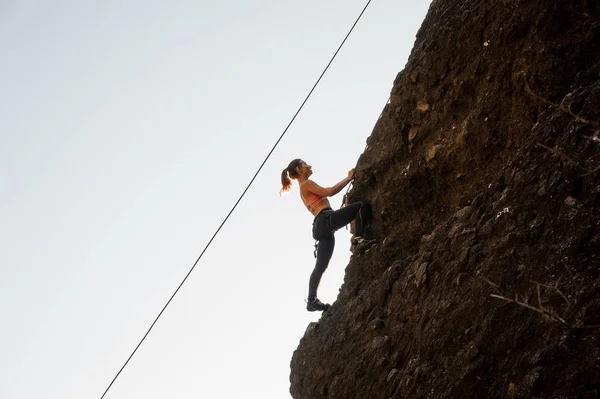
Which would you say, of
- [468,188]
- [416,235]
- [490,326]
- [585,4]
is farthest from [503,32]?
[490,326]

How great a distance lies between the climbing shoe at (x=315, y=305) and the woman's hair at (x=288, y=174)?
1748 mm

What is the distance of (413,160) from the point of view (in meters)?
8.52

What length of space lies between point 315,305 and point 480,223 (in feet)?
12.6

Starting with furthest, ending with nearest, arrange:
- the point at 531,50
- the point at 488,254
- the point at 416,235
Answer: the point at 416,235 < the point at 531,50 < the point at 488,254

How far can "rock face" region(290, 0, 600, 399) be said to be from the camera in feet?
15.3

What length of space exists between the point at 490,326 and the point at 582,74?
2.89m

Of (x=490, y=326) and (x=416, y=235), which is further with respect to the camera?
(x=416, y=235)

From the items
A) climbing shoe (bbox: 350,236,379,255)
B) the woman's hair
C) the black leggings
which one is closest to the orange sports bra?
the black leggings

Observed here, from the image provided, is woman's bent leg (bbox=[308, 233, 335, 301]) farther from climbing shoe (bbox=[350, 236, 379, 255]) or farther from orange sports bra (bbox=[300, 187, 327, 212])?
climbing shoe (bbox=[350, 236, 379, 255])

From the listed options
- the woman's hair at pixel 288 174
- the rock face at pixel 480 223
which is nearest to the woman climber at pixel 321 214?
the woman's hair at pixel 288 174

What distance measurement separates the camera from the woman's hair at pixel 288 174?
10078mm

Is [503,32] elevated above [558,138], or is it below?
above

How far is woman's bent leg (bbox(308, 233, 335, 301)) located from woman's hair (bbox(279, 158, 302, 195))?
956mm

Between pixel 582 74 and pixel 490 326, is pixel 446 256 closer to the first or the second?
pixel 490 326
